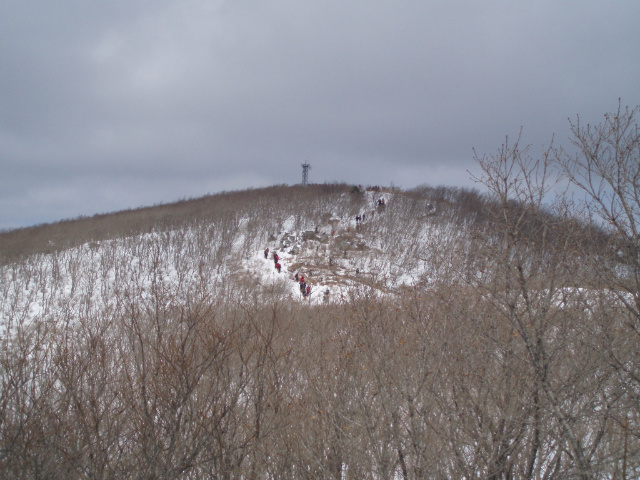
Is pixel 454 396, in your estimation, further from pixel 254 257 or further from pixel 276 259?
pixel 254 257

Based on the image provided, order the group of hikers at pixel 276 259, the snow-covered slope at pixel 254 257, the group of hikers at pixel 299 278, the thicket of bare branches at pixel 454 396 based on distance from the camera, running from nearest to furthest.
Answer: the thicket of bare branches at pixel 454 396 < the snow-covered slope at pixel 254 257 < the group of hikers at pixel 299 278 < the group of hikers at pixel 276 259

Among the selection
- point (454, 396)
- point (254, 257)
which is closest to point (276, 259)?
point (254, 257)

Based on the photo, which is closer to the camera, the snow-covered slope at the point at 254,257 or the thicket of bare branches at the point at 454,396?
the thicket of bare branches at the point at 454,396

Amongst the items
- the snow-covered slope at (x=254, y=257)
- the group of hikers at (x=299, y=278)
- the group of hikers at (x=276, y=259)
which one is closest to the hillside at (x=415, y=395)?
the snow-covered slope at (x=254, y=257)

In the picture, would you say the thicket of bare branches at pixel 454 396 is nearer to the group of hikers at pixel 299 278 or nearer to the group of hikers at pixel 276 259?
the group of hikers at pixel 299 278

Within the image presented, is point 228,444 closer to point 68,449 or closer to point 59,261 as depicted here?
point 68,449

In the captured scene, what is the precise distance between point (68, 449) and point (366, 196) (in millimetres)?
29919

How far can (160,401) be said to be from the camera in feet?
13.8

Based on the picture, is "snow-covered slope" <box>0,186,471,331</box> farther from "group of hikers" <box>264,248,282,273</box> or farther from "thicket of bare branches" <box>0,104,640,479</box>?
"thicket of bare branches" <box>0,104,640,479</box>

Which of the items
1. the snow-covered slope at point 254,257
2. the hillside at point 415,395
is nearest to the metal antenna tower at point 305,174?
the snow-covered slope at point 254,257

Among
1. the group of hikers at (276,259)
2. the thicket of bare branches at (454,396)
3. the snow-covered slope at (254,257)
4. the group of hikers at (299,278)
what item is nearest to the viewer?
the thicket of bare branches at (454,396)

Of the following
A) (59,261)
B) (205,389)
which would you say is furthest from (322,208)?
(205,389)

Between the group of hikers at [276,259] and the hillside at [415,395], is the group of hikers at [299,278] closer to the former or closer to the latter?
the group of hikers at [276,259]

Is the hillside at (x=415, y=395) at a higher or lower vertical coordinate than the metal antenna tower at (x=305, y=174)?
lower
